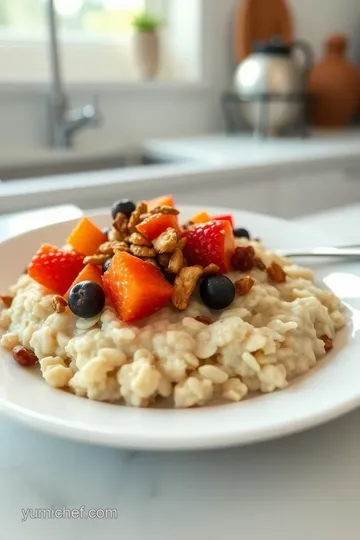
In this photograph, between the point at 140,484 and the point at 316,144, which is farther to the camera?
the point at 316,144

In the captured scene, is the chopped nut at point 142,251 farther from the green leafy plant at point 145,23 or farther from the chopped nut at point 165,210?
the green leafy plant at point 145,23

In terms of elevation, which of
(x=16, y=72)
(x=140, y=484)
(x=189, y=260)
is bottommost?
(x=140, y=484)

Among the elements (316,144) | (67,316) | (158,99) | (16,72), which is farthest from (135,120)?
(67,316)

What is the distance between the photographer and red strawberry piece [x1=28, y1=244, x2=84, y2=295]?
28.5 inches

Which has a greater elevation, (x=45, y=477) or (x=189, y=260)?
(x=189, y=260)

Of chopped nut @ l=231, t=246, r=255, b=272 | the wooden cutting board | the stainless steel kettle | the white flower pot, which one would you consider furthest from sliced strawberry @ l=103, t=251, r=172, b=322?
the wooden cutting board

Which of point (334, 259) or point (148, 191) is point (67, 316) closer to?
point (334, 259)

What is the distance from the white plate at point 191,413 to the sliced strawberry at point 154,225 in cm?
25

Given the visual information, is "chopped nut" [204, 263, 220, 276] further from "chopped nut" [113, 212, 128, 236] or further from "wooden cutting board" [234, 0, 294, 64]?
"wooden cutting board" [234, 0, 294, 64]

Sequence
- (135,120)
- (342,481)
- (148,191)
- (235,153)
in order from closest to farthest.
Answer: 1. (342,481)
2. (148,191)
3. (235,153)
4. (135,120)

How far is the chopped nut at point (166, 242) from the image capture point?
709 millimetres

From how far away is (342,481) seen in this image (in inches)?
19.6

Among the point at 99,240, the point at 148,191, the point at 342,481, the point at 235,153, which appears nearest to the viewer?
the point at 342,481

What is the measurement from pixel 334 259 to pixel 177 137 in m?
1.62
